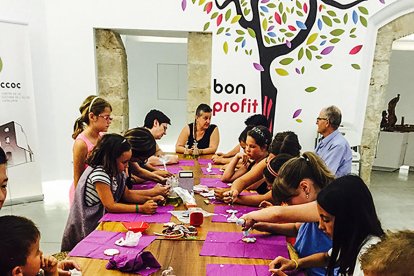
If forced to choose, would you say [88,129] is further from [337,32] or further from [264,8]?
[337,32]

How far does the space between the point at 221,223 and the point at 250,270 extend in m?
0.50

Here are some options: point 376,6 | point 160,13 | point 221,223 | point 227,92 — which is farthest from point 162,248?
point 376,6

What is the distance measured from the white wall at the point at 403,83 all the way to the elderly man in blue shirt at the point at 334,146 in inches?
179

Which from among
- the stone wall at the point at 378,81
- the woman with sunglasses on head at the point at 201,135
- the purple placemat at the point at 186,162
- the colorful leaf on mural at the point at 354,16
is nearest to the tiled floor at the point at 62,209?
the stone wall at the point at 378,81

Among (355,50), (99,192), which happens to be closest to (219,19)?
(355,50)

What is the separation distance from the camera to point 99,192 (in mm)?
1975

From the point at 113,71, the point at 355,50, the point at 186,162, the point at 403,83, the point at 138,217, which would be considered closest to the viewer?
the point at 138,217

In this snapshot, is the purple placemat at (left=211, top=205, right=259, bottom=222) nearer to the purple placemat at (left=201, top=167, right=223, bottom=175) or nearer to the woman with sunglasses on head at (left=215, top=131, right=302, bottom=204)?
the woman with sunglasses on head at (left=215, top=131, right=302, bottom=204)

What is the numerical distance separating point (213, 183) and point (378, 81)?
3.13 meters

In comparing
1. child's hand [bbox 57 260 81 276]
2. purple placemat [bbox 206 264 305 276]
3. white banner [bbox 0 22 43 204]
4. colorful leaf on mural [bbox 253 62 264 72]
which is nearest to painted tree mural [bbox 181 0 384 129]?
colorful leaf on mural [bbox 253 62 264 72]

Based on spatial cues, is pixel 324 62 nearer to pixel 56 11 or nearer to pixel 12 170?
pixel 56 11

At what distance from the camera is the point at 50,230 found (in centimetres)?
346

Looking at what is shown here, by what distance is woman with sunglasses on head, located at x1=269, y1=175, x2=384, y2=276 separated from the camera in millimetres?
1230

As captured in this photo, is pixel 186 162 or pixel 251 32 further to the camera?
pixel 251 32
